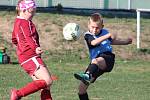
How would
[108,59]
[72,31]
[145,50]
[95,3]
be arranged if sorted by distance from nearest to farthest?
[108,59] < [72,31] < [145,50] < [95,3]

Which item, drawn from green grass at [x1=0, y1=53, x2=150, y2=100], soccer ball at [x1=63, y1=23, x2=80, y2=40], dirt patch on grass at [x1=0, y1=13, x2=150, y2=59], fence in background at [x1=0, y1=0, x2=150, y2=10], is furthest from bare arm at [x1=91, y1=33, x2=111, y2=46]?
fence in background at [x1=0, y1=0, x2=150, y2=10]

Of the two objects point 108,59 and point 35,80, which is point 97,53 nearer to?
point 108,59

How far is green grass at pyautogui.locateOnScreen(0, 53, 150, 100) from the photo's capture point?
12301 mm

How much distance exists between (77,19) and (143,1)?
9.98m

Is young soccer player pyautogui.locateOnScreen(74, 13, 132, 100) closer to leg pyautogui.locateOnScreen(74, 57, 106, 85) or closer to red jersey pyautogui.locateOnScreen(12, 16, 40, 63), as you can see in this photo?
leg pyautogui.locateOnScreen(74, 57, 106, 85)

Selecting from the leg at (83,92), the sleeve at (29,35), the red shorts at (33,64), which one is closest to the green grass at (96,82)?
the leg at (83,92)

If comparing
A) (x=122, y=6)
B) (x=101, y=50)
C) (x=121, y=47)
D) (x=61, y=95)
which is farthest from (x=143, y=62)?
(x=122, y=6)

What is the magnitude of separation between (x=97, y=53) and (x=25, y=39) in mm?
1419

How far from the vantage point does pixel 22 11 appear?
9.91 meters

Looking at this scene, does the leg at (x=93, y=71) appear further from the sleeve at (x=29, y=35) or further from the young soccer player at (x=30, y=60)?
the sleeve at (x=29, y=35)

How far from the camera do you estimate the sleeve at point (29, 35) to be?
9602 millimetres

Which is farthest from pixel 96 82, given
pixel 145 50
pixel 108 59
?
pixel 145 50

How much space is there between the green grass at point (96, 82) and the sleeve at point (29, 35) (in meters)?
2.27

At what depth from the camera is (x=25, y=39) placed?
9.65 meters
